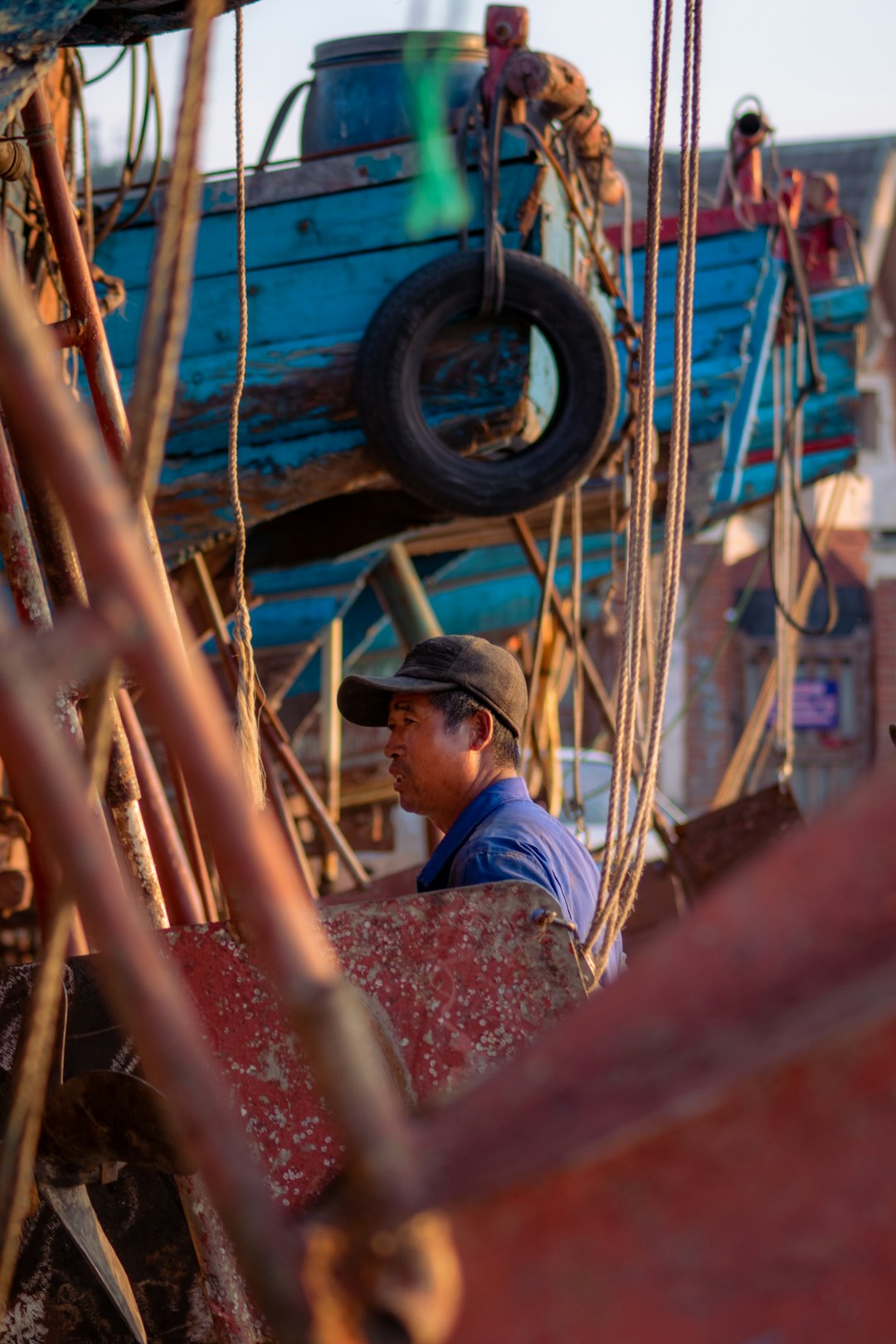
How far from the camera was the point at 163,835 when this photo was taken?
2770 millimetres

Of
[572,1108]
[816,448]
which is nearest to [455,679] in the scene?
[572,1108]

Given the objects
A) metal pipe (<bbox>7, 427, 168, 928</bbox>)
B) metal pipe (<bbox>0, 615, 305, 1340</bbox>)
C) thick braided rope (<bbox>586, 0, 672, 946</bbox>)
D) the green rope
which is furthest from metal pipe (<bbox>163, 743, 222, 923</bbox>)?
metal pipe (<bbox>0, 615, 305, 1340</bbox>)

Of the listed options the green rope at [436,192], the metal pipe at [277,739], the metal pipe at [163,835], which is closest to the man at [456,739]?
the metal pipe at [163,835]

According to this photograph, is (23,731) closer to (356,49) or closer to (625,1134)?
(625,1134)

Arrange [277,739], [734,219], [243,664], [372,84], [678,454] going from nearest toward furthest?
[243,664] → [678,454] → [277,739] → [372,84] → [734,219]

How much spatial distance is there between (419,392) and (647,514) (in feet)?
5.95

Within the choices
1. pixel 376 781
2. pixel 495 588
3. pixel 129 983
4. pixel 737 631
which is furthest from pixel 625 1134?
pixel 737 631

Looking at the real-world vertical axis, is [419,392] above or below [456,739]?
above

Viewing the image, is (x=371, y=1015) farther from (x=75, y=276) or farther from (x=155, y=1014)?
(x=75, y=276)

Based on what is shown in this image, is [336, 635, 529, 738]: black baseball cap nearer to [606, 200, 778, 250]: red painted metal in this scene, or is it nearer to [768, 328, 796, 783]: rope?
[768, 328, 796, 783]: rope

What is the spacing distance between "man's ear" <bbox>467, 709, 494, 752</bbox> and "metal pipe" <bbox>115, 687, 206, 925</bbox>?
598 mm

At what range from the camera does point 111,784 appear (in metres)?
2.27

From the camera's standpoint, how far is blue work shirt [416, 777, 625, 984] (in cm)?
225

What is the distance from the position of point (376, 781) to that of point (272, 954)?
7.73m
